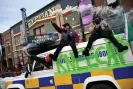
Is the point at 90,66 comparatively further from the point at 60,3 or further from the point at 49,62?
the point at 60,3

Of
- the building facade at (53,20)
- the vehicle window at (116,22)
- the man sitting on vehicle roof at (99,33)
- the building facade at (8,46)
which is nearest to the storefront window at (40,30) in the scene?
the building facade at (53,20)

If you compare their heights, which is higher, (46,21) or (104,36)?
(46,21)

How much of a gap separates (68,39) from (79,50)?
1.96ft

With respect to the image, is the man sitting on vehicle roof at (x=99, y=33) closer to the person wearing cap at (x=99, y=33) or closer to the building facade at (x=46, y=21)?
the person wearing cap at (x=99, y=33)

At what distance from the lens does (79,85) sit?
7.85m

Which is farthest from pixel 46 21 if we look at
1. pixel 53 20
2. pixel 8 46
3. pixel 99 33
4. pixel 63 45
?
pixel 99 33

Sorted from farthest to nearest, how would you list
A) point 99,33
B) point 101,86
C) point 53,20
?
point 53,20 → point 99,33 → point 101,86

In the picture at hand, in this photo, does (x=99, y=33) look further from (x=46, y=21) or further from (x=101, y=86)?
(x=46, y=21)

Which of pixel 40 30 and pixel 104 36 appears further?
pixel 40 30

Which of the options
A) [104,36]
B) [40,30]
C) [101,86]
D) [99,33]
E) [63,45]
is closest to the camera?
[101,86]

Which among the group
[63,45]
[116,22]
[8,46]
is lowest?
[63,45]

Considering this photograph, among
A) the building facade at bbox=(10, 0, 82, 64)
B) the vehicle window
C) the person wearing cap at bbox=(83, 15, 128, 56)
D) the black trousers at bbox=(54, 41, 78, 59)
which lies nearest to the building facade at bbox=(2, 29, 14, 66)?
the building facade at bbox=(10, 0, 82, 64)

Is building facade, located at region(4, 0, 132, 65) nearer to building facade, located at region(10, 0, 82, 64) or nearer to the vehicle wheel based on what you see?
building facade, located at region(10, 0, 82, 64)

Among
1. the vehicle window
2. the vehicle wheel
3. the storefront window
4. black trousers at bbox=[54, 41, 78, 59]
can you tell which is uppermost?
the storefront window
